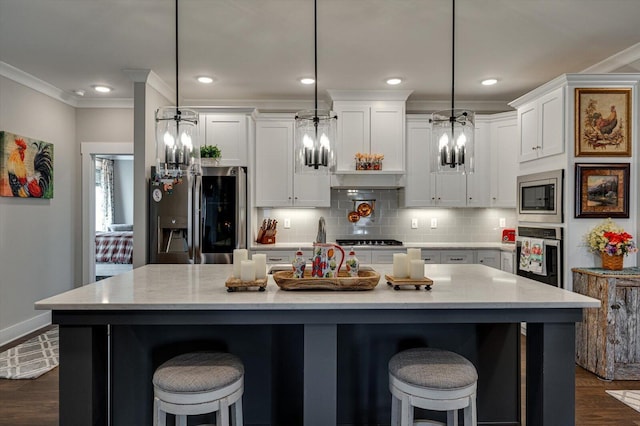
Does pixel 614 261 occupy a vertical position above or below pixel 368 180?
below

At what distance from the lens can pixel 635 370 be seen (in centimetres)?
320

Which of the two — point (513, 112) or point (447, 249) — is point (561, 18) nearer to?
point (513, 112)

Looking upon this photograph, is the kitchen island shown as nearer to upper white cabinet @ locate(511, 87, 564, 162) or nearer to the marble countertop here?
upper white cabinet @ locate(511, 87, 564, 162)

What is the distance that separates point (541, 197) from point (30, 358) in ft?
15.4

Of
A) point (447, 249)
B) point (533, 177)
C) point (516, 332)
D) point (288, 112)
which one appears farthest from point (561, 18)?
point (288, 112)

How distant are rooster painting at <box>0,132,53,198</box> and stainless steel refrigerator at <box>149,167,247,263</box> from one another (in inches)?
51.9

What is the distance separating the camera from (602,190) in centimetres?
349

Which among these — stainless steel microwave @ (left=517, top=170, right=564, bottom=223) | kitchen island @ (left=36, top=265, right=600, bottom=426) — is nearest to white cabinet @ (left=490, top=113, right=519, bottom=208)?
stainless steel microwave @ (left=517, top=170, right=564, bottom=223)

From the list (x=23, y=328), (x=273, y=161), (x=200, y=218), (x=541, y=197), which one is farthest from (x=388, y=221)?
(x=23, y=328)

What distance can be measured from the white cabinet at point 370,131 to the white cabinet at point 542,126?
1.26 metres

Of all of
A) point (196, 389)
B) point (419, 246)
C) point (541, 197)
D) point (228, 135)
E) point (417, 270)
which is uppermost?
point (228, 135)

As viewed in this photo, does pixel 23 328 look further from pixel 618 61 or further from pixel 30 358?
pixel 618 61

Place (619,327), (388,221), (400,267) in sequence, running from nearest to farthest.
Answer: (400,267) < (619,327) < (388,221)

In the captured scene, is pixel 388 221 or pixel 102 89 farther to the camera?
pixel 388 221
